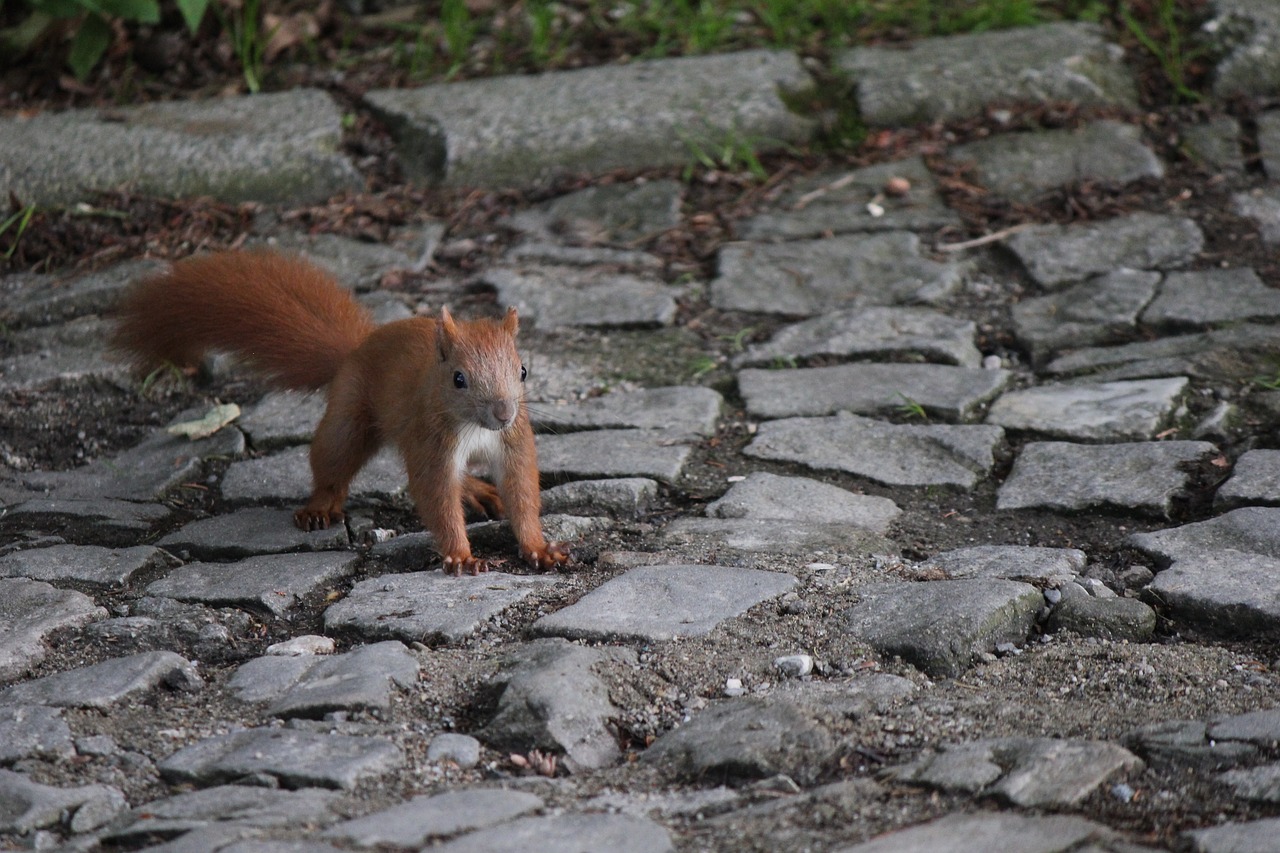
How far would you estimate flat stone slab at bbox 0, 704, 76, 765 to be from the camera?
2.32 m

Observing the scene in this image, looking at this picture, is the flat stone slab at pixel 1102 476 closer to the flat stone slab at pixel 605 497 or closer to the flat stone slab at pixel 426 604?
the flat stone slab at pixel 605 497

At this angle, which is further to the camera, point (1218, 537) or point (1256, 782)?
point (1218, 537)

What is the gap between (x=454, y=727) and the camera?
2418mm

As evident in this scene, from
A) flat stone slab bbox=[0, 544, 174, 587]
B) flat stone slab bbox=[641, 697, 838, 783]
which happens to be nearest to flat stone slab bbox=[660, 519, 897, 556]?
flat stone slab bbox=[641, 697, 838, 783]

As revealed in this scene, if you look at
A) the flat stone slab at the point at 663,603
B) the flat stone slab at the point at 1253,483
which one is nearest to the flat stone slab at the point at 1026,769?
the flat stone slab at the point at 663,603

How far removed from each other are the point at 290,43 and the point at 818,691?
193 inches

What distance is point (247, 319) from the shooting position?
3793 mm

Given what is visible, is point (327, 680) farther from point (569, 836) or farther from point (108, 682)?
point (569, 836)

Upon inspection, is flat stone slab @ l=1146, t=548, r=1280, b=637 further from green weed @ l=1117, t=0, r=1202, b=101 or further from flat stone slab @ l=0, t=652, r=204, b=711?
green weed @ l=1117, t=0, r=1202, b=101

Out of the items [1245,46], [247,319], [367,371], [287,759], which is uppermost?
[1245,46]

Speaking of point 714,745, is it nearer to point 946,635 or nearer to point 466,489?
point 946,635

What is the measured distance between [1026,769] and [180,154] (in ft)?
14.6

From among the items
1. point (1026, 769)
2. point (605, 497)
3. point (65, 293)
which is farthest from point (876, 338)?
point (65, 293)

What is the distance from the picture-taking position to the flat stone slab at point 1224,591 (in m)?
2.69
